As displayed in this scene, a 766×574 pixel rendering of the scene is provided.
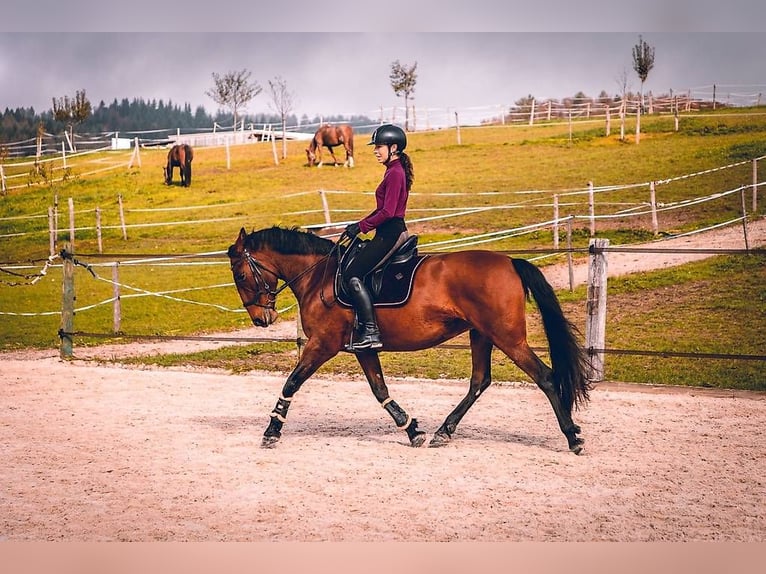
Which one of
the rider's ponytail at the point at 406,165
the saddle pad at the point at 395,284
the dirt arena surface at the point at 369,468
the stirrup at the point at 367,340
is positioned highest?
the rider's ponytail at the point at 406,165

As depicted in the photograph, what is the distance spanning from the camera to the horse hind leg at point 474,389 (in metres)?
4.74

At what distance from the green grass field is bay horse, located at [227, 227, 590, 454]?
2.61 m

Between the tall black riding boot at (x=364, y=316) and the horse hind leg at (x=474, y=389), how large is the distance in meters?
0.56

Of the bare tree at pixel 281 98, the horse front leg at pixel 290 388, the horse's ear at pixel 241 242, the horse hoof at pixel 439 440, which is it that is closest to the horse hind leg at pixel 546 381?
the horse hoof at pixel 439 440

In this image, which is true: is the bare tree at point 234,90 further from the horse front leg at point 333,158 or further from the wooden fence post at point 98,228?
the wooden fence post at point 98,228

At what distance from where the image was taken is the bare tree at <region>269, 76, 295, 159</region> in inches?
353

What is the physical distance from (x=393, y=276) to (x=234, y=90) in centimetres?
506

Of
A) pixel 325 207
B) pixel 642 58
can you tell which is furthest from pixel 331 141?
pixel 642 58

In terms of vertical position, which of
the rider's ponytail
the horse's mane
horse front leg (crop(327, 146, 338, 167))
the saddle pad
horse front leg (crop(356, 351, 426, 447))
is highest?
horse front leg (crop(327, 146, 338, 167))

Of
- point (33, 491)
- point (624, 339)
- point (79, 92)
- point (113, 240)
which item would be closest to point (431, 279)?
point (33, 491)

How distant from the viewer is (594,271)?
675 centimetres

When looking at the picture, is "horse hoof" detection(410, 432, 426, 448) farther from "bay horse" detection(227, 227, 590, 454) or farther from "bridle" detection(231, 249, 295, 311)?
"bridle" detection(231, 249, 295, 311)

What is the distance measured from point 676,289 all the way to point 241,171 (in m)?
5.13

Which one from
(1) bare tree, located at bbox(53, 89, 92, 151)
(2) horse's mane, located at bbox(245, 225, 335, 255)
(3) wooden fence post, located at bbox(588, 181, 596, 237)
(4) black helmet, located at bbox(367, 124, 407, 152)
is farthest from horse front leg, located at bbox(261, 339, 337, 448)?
(3) wooden fence post, located at bbox(588, 181, 596, 237)
